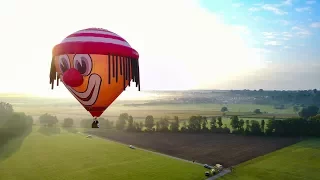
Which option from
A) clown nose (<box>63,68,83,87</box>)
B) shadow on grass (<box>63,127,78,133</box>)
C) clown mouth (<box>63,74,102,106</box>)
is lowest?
shadow on grass (<box>63,127,78,133</box>)

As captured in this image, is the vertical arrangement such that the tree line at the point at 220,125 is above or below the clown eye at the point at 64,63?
below

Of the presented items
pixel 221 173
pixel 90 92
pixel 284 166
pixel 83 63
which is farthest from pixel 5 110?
pixel 83 63

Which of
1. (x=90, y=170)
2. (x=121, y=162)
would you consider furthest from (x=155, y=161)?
(x=90, y=170)

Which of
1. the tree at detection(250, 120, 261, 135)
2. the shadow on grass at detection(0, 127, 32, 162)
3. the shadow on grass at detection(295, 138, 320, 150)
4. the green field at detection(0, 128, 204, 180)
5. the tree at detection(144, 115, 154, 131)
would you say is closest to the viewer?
the green field at detection(0, 128, 204, 180)

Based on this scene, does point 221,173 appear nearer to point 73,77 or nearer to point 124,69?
point 124,69

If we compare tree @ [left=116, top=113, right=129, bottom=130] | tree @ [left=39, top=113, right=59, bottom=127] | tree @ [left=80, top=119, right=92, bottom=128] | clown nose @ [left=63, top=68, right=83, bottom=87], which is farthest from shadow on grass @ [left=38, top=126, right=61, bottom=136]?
clown nose @ [left=63, top=68, right=83, bottom=87]

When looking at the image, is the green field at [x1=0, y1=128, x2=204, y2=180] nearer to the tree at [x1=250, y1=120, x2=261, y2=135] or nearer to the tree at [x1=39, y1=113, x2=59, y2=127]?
the tree at [x1=39, y1=113, x2=59, y2=127]

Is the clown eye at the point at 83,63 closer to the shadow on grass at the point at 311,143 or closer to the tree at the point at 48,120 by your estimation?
the shadow on grass at the point at 311,143

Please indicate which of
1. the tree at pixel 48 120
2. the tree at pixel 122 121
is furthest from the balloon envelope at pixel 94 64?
the tree at pixel 48 120
